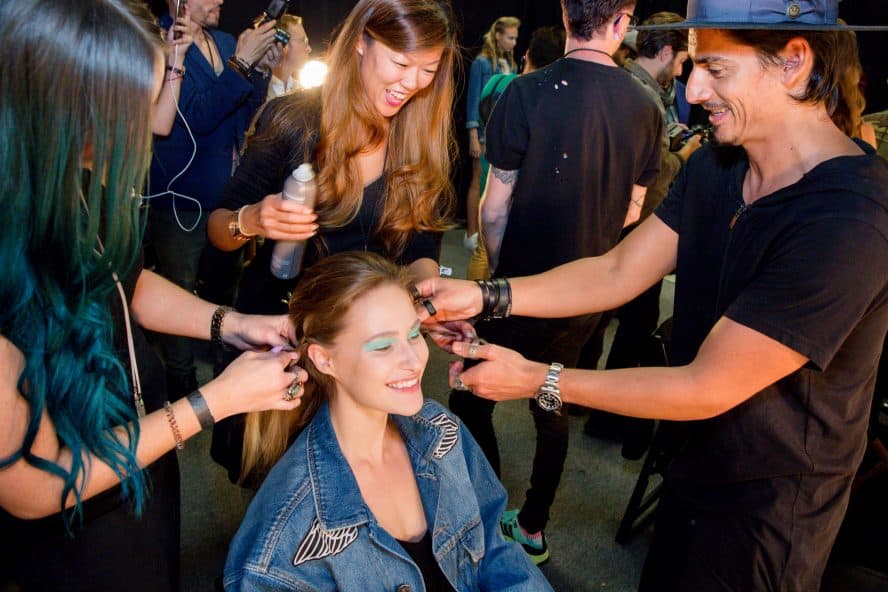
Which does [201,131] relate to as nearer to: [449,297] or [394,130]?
[394,130]

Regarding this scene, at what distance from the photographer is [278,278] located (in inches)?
74.2

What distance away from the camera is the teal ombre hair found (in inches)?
33.9

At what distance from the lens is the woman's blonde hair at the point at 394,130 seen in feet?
5.71

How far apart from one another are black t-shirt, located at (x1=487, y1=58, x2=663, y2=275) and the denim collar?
88cm

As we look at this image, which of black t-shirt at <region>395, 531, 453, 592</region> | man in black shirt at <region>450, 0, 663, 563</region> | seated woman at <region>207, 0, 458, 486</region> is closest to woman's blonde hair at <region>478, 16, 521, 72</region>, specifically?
man in black shirt at <region>450, 0, 663, 563</region>

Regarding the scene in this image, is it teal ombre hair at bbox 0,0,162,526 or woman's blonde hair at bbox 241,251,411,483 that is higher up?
teal ombre hair at bbox 0,0,162,526

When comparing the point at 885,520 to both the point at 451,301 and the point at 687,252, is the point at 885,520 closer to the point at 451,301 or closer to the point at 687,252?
the point at 687,252

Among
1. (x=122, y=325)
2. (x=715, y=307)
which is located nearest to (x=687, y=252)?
(x=715, y=307)

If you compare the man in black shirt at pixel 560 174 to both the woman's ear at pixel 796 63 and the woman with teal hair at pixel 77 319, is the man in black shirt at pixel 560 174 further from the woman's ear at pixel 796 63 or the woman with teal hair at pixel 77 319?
the woman with teal hair at pixel 77 319

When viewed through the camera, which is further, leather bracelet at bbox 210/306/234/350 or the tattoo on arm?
the tattoo on arm

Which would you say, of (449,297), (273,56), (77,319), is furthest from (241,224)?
(273,56)

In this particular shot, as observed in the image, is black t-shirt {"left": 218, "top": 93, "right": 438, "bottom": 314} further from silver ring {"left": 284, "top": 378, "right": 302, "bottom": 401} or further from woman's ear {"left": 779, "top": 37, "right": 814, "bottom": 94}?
woman's ear {"left": 779, "top": 37, "right": 814, "bottom": 94}

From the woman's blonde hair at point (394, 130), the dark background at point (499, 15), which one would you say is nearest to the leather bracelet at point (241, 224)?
the woman's blonde hair at point (394, 130)

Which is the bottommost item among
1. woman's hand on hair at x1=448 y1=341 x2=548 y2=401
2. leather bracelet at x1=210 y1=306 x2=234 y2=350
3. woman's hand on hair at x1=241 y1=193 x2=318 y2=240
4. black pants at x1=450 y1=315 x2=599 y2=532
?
black pants at x1=450 y1=315 x2=599 y2=532
